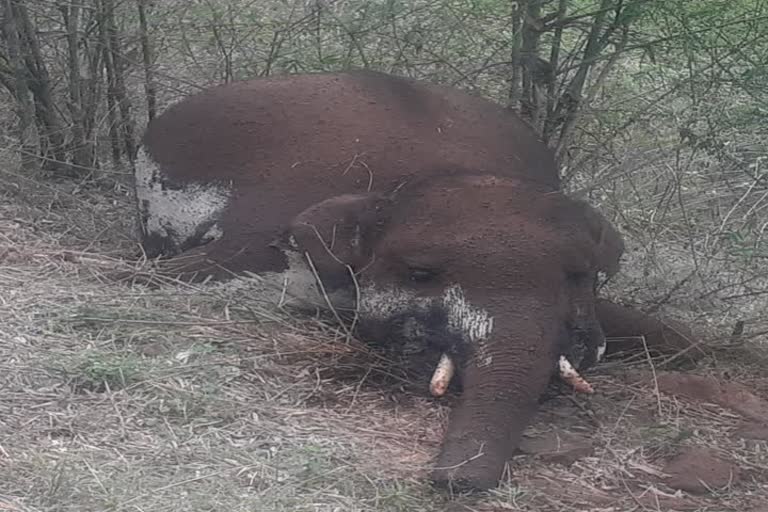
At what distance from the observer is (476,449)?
3.78m

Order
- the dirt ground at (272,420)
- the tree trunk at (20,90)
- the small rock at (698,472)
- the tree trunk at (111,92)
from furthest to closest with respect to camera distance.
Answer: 1. the tree trunk at (111,92)
2. the tree trunk at (20,90)
3. the small rock at (698,472)
4. the dirt ground at (272,420)

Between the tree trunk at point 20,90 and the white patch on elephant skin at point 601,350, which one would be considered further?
the tree trunk at point 20,90

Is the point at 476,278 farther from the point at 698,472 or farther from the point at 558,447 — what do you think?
the point at 698,472

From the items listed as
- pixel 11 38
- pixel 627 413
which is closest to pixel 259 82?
pixel 11 38

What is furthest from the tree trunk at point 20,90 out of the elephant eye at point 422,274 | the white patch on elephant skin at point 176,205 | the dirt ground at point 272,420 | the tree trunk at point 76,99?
the elephant eye at point 422,274

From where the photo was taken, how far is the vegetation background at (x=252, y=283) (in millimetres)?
3703

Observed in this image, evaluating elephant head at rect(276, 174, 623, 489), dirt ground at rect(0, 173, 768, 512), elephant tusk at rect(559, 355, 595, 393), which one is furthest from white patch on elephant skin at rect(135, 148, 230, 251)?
elephant tusk at rect(559, 355, 595, 393)

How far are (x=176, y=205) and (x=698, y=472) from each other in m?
2.55

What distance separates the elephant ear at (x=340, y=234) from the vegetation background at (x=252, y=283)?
0.23 meters

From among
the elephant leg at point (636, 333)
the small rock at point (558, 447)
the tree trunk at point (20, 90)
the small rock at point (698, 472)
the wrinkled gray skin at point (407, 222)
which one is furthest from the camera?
the tree trunk at point (20, 90)

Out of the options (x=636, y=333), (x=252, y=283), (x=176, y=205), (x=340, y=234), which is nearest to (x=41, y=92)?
(x=176, y=205)

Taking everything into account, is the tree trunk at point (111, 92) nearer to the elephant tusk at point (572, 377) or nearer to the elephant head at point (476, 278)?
the elephant head at point (476, 278)

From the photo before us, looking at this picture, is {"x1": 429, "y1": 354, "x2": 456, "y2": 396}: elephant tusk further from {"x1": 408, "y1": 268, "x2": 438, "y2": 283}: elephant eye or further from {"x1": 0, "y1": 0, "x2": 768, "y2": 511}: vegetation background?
{"x1": 408, "y1": 268, "x2": 438, "y2": 283}: elephant eye

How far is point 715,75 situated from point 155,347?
2.60 m
